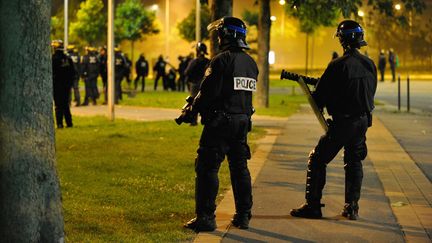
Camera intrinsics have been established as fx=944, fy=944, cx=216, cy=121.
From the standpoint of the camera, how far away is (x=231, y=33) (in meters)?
7.70

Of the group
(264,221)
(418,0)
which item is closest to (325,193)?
(264,221)

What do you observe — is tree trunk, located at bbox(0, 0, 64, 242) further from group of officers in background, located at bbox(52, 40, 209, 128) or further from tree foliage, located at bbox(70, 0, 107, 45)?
tree foliage, located at bbox(70, 0, 107, 45)

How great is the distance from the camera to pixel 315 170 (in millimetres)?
8633

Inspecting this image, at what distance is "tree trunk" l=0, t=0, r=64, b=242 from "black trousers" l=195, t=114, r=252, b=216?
1.82 m

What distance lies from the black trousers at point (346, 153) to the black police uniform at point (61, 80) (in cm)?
1086

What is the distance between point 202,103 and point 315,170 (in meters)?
1.53

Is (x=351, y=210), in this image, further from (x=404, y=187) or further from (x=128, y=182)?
(x=128, y=182)

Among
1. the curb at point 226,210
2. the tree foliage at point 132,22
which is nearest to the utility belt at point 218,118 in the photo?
the curb at point 226,210

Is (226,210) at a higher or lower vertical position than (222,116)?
lower

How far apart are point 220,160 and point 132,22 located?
1952 inches

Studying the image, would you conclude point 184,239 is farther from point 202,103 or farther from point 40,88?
point 40,88

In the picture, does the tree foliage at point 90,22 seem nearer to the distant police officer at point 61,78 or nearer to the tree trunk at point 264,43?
the tree trunk at point 264,43

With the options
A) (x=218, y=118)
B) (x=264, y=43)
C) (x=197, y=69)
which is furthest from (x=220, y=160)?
(x=264, y=43)

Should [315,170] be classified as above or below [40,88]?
below
